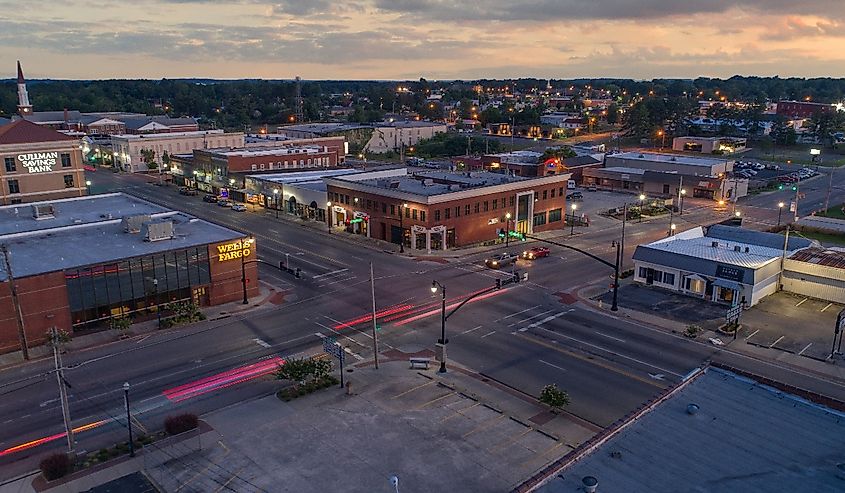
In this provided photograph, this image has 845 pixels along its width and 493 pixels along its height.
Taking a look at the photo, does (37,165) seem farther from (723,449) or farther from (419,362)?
(723,449)

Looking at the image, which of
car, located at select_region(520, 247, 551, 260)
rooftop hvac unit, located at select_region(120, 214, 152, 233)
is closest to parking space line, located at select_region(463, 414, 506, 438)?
car, located at select_region(520, 247, 551, 260)

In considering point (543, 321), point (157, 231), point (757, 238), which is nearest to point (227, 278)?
point (157, 231)

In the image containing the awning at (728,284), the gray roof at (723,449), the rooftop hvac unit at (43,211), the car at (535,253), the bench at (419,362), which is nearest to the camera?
the gray roof at (723,449)

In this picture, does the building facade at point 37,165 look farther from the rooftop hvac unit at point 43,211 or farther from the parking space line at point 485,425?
the parking space line at point 485,425

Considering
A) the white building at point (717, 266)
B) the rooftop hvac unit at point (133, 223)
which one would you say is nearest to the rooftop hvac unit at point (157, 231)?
the rooftop hvac unit at point (133, 223)

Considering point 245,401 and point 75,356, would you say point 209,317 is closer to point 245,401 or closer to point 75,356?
point 75,356
